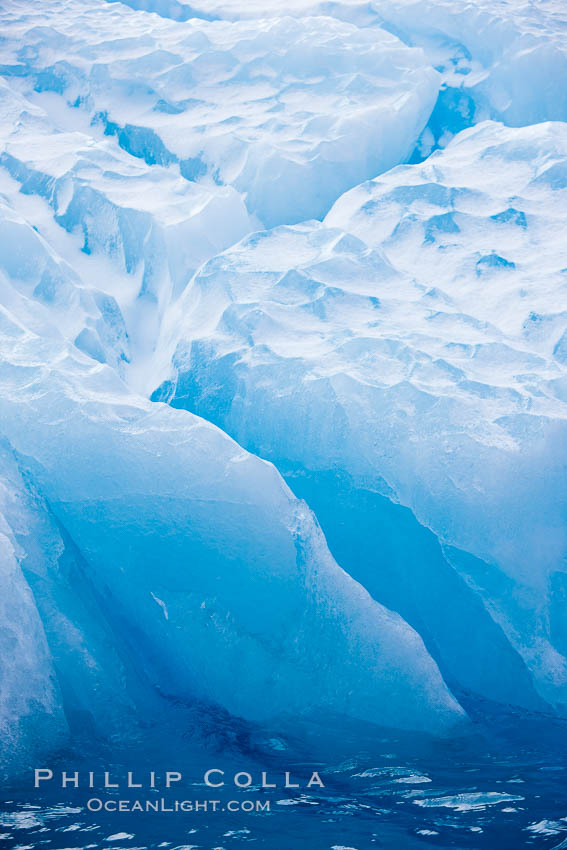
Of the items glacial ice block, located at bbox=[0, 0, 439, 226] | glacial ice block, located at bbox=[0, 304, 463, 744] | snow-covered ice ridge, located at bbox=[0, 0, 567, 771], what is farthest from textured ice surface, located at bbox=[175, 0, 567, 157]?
glacial ice block, located at bbox=[0, 304, 463, 744]

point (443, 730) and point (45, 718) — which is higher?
point (45, 718)

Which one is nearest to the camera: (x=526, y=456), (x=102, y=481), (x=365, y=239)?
(x=102, y=481)

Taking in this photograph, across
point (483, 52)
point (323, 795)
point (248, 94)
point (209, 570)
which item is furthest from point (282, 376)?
point (483, 52)

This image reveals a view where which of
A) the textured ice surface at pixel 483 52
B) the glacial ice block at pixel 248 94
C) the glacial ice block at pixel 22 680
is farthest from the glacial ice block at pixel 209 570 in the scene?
the textured ice surface at pixel 483 52

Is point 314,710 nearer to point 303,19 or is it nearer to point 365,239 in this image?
point 365,239

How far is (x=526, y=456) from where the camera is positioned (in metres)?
3.93

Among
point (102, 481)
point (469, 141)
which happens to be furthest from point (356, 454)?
point (469, 141)

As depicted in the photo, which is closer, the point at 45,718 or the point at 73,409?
the point at 45,718

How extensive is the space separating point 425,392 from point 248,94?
3.80 m

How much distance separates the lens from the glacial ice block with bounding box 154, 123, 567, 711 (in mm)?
3875

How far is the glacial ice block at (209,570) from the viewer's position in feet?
11.1

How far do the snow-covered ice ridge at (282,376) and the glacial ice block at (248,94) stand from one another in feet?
0.08

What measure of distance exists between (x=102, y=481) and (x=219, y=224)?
252 cm

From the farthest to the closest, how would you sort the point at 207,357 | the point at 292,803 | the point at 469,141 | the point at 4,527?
the point at 469,141 < the point at 207,357 < the point at 4,527 < the point at 292,803
